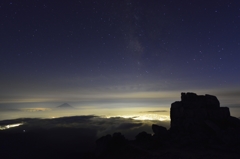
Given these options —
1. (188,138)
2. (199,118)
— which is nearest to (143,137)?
(188,138)

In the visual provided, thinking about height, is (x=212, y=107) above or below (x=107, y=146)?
above

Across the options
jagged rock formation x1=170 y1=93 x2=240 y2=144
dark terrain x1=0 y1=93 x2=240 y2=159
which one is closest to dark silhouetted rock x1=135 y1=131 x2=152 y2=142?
dark terrain x1=0 y1=93 x2=240 y2=159

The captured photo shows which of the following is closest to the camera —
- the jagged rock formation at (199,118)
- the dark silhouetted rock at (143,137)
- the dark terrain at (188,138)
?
the dark terrain at (188,138)

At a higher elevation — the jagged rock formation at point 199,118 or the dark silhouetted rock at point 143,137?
the jagged rock formation at point 199,118

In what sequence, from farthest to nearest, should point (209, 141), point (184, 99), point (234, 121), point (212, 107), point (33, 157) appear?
point (33, 157)
point (184, 99)
point (212, 107)
point (234, 121)
point (209, 141)

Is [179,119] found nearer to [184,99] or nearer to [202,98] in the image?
[184,99]

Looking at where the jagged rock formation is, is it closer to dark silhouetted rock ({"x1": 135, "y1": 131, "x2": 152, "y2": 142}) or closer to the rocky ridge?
the rocky ridge

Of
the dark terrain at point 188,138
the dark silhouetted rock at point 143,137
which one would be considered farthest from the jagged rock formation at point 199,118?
the dark silhouetted rock at point 143,137

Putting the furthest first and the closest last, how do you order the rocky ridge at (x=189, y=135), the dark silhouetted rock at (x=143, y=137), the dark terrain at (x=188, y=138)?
the dark silhouetted rock at (x=143, y=137), the rocky ridge at (x=189, y=135), the dark terrain at (x=188, y=138)

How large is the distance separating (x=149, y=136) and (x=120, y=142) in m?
11.5

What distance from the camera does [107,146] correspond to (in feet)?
171

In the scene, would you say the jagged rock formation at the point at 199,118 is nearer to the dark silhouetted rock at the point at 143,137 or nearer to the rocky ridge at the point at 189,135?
the rocky ridge at the point at 189,135

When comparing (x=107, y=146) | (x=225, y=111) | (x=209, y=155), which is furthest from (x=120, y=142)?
(x=225, y=111)

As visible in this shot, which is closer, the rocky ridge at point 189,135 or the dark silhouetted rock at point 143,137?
the rocky ridge at point 189,135
